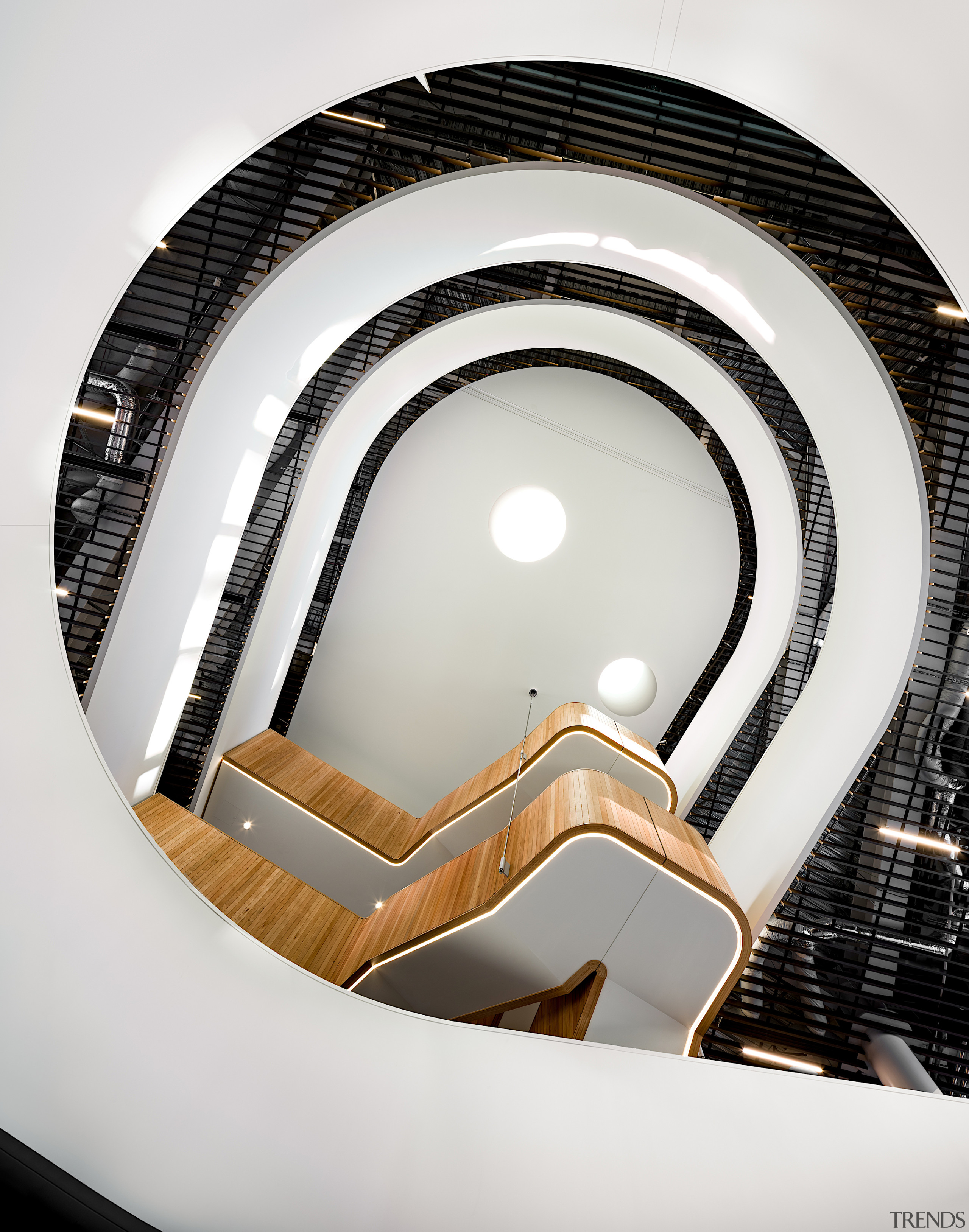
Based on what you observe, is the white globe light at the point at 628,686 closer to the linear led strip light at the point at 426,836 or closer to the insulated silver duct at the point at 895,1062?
the linear led strip light at the point at 426,836

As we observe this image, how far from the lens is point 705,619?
28.6ft

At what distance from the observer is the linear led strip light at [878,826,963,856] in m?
3.65

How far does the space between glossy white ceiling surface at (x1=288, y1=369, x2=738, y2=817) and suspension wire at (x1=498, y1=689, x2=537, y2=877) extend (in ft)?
0.27

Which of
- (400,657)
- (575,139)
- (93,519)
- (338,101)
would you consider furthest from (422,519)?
(338,101)

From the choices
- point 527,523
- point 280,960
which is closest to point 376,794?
point 527,523

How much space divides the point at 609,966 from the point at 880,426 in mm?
2756

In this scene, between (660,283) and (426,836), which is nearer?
(660,283)

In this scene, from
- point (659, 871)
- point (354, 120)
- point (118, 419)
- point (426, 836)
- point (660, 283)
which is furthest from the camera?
point (426, 836)

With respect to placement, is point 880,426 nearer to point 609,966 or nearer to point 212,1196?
point 609,966

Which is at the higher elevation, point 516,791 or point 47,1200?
point 47,1200

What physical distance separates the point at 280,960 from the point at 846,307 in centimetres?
325

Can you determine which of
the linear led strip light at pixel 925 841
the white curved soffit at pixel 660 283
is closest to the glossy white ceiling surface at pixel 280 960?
the white curved soffit at pixel 660 283

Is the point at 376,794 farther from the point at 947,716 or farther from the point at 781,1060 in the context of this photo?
the point at 947,716

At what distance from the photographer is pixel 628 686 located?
8.81 meters
